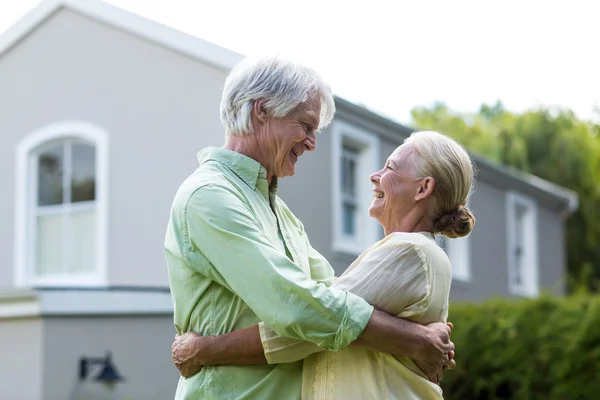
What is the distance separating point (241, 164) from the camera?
116 inches

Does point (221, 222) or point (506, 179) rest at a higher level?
point (506, 179)

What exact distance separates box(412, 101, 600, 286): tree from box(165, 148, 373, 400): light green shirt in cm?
2247

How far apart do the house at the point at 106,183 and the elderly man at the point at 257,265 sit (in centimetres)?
712

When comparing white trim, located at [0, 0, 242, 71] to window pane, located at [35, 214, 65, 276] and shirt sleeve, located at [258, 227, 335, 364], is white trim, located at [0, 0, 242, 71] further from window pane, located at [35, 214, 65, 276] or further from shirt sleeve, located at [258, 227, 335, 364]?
shirt sleeve, located at [258, 227, 335, 364]

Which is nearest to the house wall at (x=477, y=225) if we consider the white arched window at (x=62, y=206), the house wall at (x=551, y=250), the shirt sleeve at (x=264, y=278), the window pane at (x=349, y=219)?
the house wall at (x=551, y=250)

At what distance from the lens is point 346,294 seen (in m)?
2.62

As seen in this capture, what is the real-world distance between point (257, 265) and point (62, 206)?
388 inches

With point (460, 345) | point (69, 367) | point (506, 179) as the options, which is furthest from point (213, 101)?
point (506, 179)

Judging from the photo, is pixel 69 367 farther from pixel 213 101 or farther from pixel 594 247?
pixel 594 247

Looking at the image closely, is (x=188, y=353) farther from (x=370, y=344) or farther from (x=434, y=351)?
(x=434, y=351)

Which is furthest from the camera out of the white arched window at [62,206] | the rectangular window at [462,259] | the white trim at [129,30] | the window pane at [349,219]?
the rectangular window at [462,259]

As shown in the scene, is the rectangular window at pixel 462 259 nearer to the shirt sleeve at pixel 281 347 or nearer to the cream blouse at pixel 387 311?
the cream blouse at pixel 387 311

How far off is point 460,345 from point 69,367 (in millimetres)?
4478

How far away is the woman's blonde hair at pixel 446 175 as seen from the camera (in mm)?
2990
